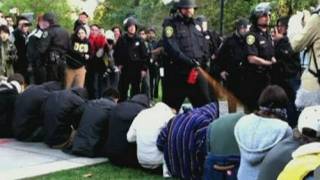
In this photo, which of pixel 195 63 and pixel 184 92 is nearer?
pixel 195 63

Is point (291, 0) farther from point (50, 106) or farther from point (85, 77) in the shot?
point (50, 106)

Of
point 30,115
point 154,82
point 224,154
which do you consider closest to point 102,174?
point 224,154

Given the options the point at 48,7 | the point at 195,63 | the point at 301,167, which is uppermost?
the point at 301,167

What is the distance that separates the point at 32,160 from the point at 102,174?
1204 mm

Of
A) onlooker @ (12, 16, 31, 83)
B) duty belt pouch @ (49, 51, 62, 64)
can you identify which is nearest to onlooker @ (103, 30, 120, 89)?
duty belt pouch @ (49, 51, 62, 64)

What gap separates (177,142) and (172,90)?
1.79m

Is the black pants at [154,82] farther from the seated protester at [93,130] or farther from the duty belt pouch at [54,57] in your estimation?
the seated protester at [93,130]

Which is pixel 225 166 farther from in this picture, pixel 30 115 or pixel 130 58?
pixel 130 58

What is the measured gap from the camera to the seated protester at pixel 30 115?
9.63 metres

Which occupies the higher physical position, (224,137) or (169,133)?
(224,137)

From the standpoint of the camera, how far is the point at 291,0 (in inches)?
723

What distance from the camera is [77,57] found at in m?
12.8

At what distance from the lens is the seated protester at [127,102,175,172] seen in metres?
7.68

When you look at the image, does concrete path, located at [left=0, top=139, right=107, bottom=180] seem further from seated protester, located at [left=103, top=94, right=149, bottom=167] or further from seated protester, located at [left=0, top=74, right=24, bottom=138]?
seated protester, located at [left=0, top=74, right=24, bottom=138]
